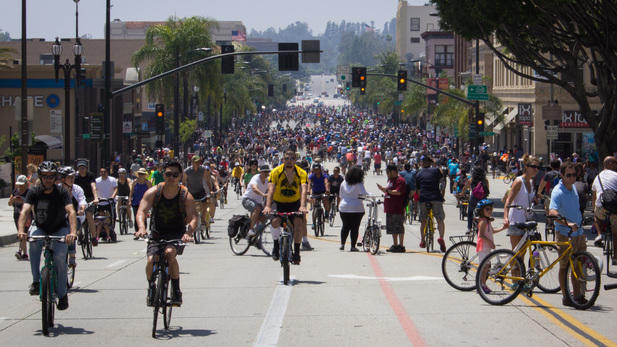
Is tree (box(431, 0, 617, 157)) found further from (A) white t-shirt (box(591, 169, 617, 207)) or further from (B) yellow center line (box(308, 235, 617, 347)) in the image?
(B) yellow center line (box(308, 235, 617, 347))

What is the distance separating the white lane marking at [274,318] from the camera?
9.52 meters

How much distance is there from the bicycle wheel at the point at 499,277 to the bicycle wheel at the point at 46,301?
505 centimetres

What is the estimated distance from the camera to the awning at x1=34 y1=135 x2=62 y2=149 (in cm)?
5262

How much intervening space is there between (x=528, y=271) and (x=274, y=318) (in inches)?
127

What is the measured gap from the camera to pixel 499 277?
11562 mm

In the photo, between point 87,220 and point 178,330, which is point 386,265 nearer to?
point 87,220

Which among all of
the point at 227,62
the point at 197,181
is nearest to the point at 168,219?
the point at 197,181

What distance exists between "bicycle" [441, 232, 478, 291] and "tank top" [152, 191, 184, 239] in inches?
164

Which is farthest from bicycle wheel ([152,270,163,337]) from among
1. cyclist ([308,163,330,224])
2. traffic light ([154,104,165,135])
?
traffic light ([154,104,165,135])

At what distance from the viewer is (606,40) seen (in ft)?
96.0

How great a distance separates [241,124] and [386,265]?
12344cm

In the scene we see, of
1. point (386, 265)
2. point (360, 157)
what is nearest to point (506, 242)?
point (386, 265)

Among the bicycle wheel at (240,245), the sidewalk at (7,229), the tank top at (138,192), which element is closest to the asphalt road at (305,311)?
the bicycle wheel at (240,245)

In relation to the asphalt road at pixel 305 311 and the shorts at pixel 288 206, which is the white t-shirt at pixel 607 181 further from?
the shorts at pixel 288 206
